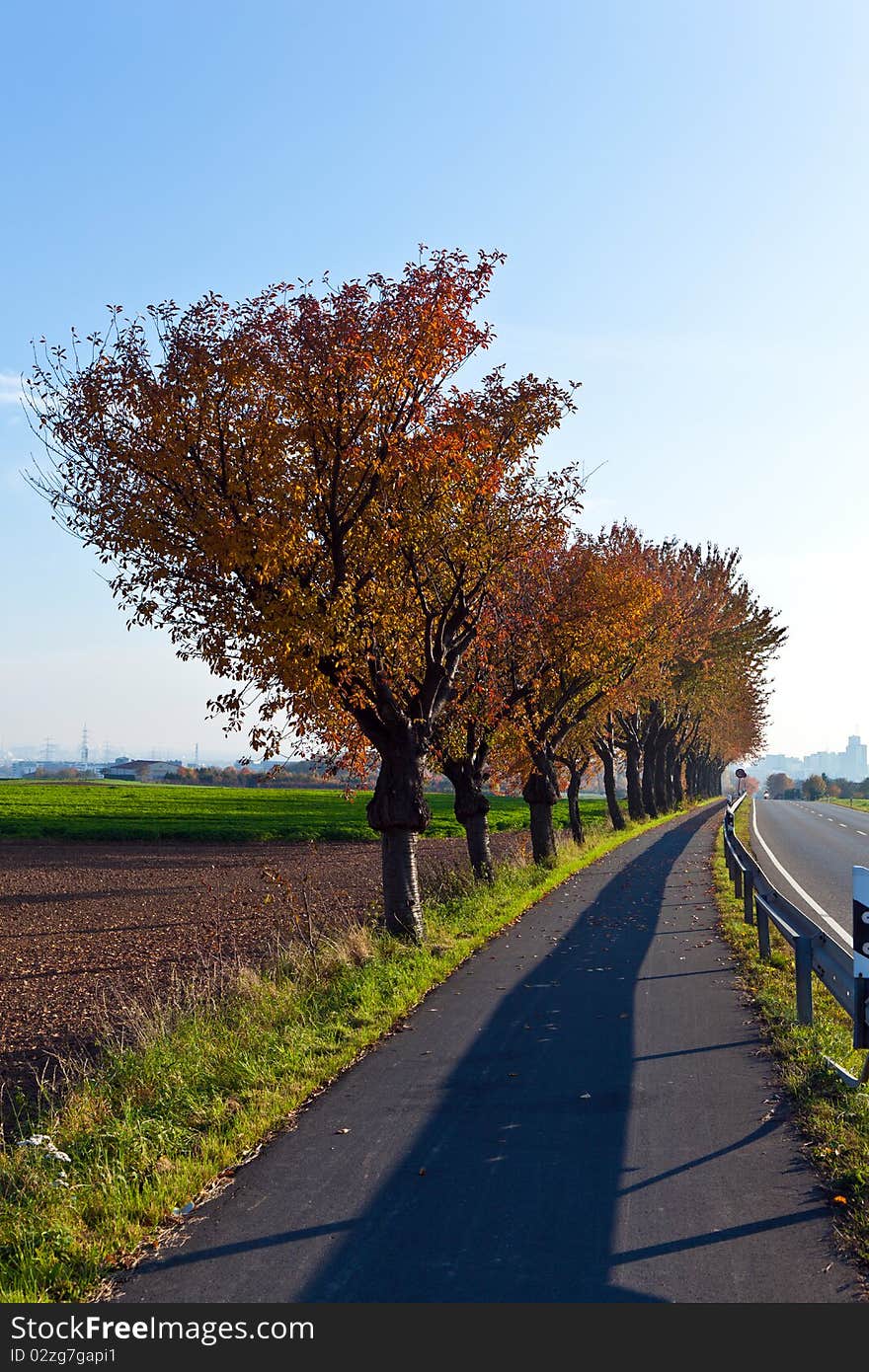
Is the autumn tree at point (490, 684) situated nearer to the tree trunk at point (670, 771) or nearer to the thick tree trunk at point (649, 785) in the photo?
the thick tree trunk at point (649, 785)

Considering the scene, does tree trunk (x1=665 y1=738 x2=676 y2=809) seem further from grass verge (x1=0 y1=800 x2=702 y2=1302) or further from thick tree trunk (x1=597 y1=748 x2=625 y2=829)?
grass verge (x1=0 y1=800 x2=702 y2=1302)

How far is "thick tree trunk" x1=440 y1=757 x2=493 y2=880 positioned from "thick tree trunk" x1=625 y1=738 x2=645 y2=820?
2482 centimetres

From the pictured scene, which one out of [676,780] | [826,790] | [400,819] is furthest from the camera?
[826,790]

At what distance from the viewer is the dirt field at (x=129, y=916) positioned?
42.6 ft

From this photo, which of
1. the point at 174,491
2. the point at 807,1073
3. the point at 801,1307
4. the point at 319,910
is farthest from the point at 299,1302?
the point at 319,910

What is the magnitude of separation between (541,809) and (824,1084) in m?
18.6

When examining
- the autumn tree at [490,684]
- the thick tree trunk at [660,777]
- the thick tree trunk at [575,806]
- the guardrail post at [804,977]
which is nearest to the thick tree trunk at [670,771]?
the thick tree trunk at [660,777]

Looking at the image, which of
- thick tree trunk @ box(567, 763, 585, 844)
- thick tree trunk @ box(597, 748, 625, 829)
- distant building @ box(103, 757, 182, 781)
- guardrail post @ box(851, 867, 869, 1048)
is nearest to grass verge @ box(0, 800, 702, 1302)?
guardrail post @ box(851, 867, 869, 1048)

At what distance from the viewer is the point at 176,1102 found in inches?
293

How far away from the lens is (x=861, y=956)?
7230mm

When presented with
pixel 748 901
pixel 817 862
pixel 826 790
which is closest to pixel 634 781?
pixel 817 862

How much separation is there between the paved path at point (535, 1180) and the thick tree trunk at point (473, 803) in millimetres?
11022

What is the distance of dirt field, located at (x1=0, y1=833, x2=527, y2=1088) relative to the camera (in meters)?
13.0

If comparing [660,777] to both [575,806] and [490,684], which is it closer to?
[575,806]
